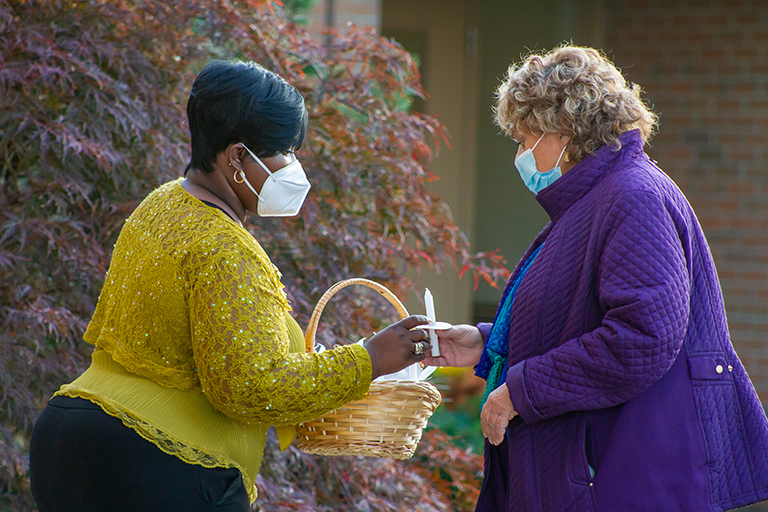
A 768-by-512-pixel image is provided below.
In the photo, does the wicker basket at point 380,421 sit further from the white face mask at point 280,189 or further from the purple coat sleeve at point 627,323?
the white face mask at point 280,189

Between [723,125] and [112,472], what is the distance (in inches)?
197

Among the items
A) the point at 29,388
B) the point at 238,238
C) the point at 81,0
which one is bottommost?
the point at 29,388

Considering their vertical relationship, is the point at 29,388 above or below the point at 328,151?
below

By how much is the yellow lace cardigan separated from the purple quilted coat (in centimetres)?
51

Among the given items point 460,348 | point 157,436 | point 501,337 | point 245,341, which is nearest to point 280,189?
point 245,341

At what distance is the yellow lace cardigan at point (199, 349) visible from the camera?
1.68 metres

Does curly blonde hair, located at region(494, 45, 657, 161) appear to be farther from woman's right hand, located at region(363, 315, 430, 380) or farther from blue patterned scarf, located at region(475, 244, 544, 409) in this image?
woman's right hand, located at region(363, 315, 430, 380)

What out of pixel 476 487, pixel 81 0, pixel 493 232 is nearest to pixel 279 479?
pixel 476 487

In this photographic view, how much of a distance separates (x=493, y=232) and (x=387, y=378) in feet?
14.3

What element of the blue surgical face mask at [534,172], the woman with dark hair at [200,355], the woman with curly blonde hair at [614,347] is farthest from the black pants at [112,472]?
the blue surgical face mask at [534,172]

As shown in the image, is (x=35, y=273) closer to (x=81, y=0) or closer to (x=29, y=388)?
(x=29, y=388)

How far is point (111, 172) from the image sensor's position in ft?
9.60

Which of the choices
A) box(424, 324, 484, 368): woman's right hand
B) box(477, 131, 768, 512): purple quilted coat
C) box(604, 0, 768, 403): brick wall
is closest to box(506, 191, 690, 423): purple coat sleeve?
box(477, 131, 768, 512): purple quilted coat

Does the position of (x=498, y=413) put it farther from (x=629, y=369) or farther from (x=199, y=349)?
(x=199, y=349)
